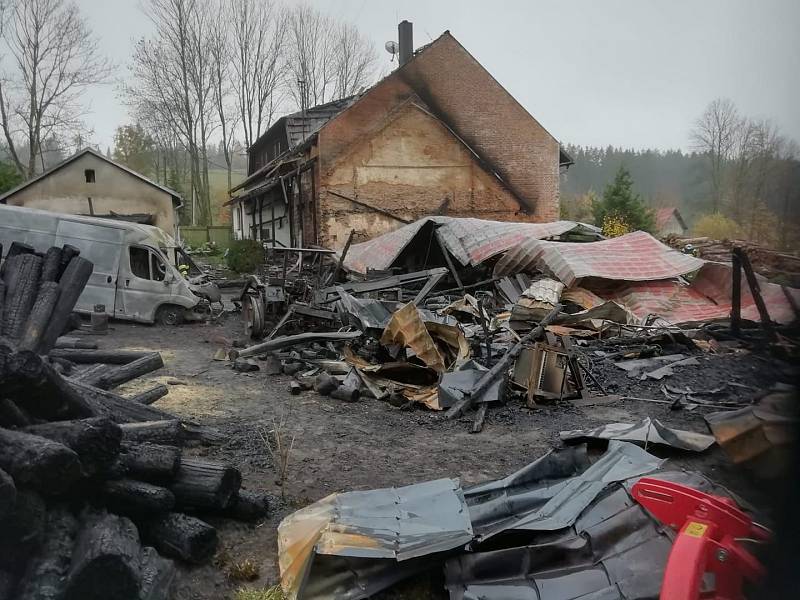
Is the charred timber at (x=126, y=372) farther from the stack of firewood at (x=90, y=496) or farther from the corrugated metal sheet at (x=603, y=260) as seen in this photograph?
the corrugated metal sheet at (x=603, y=260)

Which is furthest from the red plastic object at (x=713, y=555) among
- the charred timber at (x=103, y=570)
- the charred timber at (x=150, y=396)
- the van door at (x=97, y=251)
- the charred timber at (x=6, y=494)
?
the van door at (x=97, y=251)

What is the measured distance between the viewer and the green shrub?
25359 mm

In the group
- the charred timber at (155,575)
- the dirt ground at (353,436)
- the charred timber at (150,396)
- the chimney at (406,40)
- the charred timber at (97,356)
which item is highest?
the chimney at (406,40)

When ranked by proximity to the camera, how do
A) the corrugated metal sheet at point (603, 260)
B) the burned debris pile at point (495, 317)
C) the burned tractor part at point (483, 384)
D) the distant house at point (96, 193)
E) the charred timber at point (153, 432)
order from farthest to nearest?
the distant house at point (96, 193)
the corrugated metal sheet at point (603, 260)
the burned debris pile at point (495, 317)
the burned tractor part at point (483, 384)
the charred timber at point (153, 432)

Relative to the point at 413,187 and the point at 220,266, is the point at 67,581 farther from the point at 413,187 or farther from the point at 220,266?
the point at 220,266

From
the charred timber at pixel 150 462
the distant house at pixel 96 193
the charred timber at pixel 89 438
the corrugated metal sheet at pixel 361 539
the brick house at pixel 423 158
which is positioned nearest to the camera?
the charred timber at pixel 89 438

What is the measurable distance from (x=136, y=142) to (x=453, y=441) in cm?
5374

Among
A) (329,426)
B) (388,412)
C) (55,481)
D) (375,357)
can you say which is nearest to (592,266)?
(375,357)

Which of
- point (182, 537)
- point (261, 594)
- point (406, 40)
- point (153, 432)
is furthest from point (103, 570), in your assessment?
point (406, 40)

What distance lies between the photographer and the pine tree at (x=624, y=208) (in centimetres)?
3056

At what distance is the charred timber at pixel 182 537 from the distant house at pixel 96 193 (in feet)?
76.4

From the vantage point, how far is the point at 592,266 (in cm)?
1320

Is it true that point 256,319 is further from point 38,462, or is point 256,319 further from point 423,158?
point 423,158

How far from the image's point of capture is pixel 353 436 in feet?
21.5
